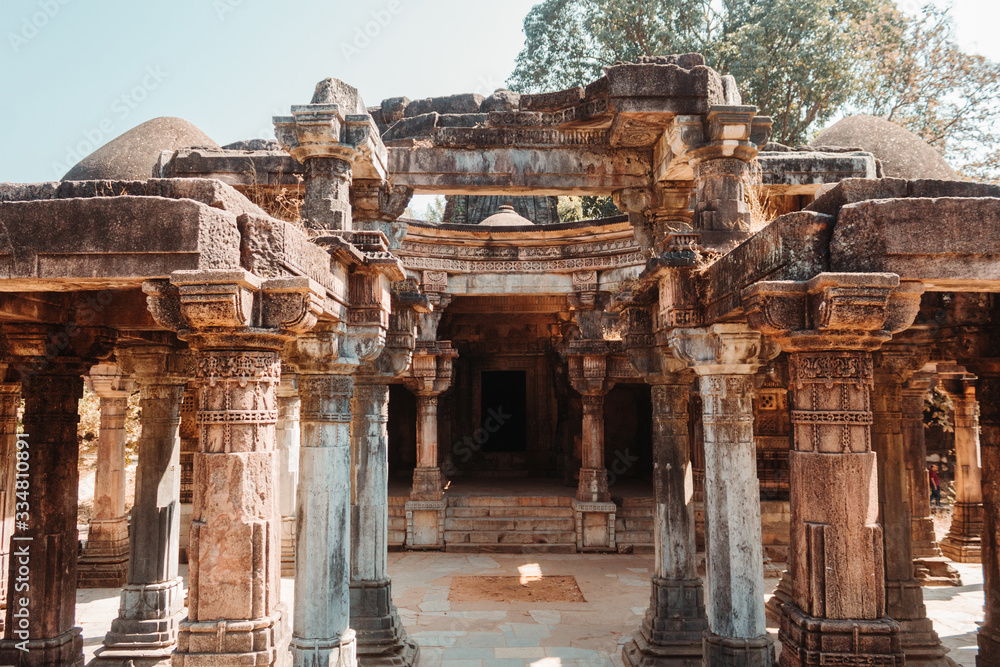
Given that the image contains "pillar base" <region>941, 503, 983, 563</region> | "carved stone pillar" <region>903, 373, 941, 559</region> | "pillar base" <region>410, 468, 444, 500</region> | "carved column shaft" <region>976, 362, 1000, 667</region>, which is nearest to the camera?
"carved column shaft" <region>976, 362, 1000, 667</region>

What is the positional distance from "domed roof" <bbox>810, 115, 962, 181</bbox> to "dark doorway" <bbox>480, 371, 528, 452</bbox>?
1050cm

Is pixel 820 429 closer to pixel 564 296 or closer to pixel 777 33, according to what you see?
pixel 564 296

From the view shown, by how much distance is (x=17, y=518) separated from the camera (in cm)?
597

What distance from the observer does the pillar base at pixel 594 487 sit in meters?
13.4

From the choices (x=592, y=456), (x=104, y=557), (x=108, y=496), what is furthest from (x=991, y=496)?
(x=104, y=557)

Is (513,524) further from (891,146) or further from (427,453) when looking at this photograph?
(891,146)

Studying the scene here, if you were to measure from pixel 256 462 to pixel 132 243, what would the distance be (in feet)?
4.64

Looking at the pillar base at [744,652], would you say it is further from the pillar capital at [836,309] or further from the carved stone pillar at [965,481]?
the carved stone pillar at [965,481]

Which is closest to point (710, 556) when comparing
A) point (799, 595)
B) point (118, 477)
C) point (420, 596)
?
point (799, 595)

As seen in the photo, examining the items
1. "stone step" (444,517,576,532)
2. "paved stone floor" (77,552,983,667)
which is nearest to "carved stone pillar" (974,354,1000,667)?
"paved stone floor" (77,552,983,667)

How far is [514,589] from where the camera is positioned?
420 inches

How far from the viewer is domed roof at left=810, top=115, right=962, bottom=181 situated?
32.3 feet

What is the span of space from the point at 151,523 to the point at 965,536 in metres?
13.7

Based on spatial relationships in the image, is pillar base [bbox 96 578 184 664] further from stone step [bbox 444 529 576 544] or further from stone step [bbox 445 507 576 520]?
stone step [bbox 445 507 576 520]
